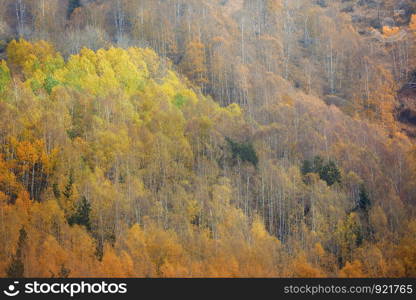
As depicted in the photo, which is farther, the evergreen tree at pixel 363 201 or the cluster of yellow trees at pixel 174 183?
the evergreen tree at pixel 363 201

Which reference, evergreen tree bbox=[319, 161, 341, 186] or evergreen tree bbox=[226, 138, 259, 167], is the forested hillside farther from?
evergreen tree bbox=[226, 138, 259, 167]

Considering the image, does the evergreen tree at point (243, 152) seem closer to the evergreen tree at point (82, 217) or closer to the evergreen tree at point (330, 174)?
the evergreen tree at point (330, 174)

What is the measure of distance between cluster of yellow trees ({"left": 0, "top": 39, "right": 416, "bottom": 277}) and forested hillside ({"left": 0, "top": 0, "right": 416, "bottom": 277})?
0.23m

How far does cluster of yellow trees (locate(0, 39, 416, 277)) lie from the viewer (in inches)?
2719

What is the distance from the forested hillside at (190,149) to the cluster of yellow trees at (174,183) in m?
0.23

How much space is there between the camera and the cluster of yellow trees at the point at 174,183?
69.1 metres

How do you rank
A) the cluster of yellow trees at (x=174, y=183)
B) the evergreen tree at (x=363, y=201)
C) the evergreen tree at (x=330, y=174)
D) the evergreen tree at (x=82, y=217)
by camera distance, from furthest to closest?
1. the evergreen tree at (x=330, y=174)
2. the evergreen tree at (x=363, y=201)
3. the evergreen tree at (x=82, y=217)
4. the cluster of yellow trees at (x=174, y=183)

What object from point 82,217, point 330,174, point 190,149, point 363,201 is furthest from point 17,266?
point 330,174

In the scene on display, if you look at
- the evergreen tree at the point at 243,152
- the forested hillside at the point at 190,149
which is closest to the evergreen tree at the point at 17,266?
the forested hillside at the point at 190,149

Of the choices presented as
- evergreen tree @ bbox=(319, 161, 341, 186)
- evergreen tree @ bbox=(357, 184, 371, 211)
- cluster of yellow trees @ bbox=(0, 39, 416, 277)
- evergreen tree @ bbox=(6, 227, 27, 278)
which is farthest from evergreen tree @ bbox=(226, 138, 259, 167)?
evergreen tree @ bbox=(6, 227, 27, 278)

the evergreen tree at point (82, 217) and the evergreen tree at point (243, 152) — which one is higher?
the evergreen tree at point (243, 152)

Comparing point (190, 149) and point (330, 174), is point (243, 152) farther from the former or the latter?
point (330, 174)

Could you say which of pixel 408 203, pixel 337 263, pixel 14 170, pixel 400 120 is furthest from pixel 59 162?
pixel 400 120

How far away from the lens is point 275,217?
80.1 metres
